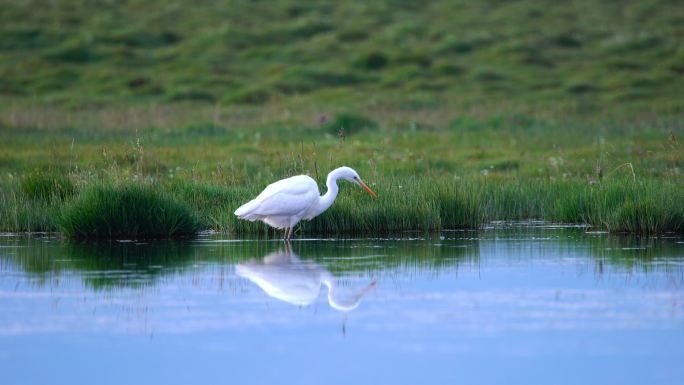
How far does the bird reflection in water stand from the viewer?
26.8 feet

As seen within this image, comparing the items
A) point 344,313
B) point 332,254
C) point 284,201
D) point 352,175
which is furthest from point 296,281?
point 352,175

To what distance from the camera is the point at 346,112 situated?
2483 centimetres

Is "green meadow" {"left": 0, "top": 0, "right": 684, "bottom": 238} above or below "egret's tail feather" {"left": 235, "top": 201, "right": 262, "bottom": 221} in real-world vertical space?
above

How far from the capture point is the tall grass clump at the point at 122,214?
1166cm

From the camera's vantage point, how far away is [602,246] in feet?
35.8

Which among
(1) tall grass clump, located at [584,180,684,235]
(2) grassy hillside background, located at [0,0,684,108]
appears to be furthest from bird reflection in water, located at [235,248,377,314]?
(2) grassy hillside background, located at [0,0,684,108]

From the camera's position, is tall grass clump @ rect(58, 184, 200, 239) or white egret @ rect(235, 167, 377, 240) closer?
white egret @ rect(235, 167, 377, 240)

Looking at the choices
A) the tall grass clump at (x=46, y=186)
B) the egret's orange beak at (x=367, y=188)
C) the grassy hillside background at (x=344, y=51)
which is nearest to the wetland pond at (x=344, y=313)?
the egret's orange beak at (x=367, y=188)

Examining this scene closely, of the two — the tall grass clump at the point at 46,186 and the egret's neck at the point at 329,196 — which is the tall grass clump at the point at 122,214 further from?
the egret's neck at the point at 329,196

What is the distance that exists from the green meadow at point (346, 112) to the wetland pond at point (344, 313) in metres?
1.49

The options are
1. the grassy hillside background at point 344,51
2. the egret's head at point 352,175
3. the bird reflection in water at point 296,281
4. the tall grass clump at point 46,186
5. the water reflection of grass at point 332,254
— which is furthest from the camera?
the grassy hillside background at point 344,51

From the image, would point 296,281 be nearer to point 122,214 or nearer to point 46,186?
point 122,214

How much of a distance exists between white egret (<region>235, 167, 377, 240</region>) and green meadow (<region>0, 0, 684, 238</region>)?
79 cm

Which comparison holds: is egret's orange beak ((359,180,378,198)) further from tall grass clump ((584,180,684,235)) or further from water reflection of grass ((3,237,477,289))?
tall grass clump ((584,180,684,235))
